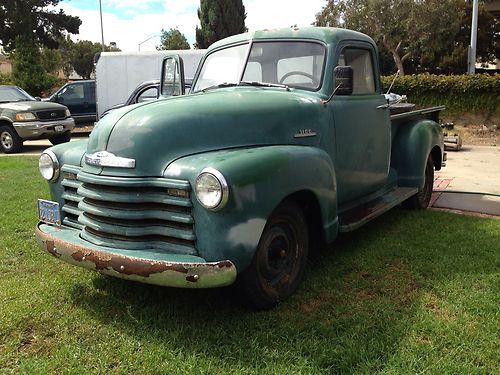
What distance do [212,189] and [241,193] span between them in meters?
0.18

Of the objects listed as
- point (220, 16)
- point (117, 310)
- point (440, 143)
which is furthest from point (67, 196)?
point (220, 16)

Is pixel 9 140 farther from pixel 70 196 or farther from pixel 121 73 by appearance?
pixel 70 196

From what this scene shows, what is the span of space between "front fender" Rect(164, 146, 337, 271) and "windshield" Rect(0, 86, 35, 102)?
12.3 meters

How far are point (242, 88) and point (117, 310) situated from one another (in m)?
2.03

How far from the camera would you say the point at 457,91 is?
1533 centimetres

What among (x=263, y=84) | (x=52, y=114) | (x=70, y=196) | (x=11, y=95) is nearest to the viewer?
(x=70, y=196)

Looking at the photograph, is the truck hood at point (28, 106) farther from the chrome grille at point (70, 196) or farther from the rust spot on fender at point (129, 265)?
the rust spot on fender at point (129, 265)

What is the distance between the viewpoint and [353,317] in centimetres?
333

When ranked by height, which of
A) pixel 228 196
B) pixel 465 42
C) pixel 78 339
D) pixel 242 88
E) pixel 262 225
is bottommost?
pixel 78 339

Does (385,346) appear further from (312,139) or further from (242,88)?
(242,88)

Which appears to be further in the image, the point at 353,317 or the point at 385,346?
the point at 353,317

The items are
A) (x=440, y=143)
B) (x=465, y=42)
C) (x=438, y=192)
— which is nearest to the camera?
(x=440, y=143)

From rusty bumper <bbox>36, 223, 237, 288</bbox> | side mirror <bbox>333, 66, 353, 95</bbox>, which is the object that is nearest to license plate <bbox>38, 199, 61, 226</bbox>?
rusty bumper <bbox>36, 223, 237, 288</bbox>

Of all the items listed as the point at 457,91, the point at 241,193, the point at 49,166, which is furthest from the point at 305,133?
the point at 457,91
